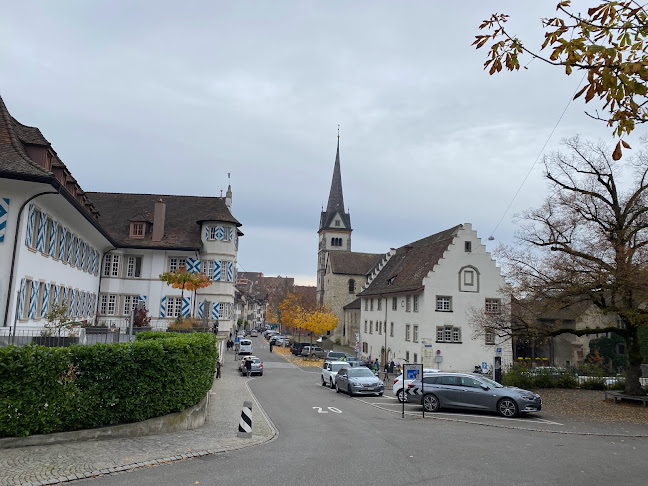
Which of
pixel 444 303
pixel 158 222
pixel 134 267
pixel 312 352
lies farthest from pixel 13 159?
pixel 312 352

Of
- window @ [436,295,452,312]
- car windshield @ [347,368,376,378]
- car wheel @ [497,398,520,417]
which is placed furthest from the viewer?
window @ [436,295,452,312]

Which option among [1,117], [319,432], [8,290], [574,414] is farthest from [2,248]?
[574,414]

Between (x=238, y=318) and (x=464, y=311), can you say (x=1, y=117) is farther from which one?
(x=238, y=318)

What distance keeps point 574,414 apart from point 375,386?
32.8 ft

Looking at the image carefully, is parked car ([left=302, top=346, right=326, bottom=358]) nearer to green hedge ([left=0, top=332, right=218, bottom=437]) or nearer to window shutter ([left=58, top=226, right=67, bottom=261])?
window shutter ([left=58, top=226, right=67, bottom=261])

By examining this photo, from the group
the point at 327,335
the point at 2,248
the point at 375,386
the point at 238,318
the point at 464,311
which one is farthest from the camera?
the point at 238,318

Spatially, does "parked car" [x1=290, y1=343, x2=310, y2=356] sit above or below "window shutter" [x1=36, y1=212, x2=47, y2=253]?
below

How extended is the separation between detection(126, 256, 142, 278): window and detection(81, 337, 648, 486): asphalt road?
25.3 metres

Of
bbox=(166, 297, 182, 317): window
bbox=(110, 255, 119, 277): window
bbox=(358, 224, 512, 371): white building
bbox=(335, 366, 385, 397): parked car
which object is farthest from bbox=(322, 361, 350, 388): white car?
bbox=(110, 255, 119, 277): window

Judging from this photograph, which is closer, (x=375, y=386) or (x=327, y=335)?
(x=375, y=386)

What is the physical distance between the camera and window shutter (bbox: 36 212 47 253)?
20.2 metres

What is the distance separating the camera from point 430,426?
16000 mm

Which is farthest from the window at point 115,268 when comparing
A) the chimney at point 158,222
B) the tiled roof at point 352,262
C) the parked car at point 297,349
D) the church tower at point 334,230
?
the church tower at point 334,230

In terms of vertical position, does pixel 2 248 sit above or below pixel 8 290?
above
